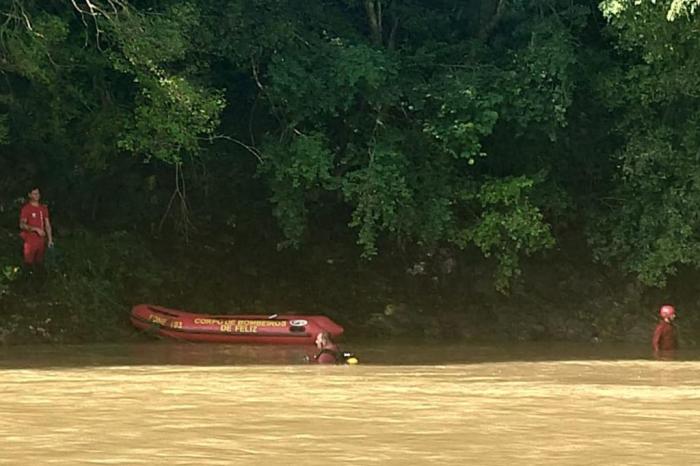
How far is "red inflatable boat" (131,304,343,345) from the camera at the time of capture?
2219 cm

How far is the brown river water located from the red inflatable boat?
77.9 inches

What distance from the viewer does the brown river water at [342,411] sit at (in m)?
10.2

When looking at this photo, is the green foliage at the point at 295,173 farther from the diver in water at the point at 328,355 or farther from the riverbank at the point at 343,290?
the diver in water at the point at 328,355

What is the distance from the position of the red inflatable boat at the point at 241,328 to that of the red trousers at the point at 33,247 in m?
2.27

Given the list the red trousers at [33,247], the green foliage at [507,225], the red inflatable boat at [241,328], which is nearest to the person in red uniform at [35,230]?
the red trousers at [33,247]

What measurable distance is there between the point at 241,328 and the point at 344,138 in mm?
4699

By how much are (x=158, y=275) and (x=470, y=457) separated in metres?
15.5

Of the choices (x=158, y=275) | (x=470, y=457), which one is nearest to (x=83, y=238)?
(x=158, y=275)

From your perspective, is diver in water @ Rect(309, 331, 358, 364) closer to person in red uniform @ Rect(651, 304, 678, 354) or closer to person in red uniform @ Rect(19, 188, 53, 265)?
person in red uniform @ Rect(651, 304, 678, 354)

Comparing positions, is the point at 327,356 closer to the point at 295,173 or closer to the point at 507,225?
the point at 295,173

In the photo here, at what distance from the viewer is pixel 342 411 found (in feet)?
42.0

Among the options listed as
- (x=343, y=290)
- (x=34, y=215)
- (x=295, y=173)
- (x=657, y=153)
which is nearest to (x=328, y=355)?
(x=295, y=173)

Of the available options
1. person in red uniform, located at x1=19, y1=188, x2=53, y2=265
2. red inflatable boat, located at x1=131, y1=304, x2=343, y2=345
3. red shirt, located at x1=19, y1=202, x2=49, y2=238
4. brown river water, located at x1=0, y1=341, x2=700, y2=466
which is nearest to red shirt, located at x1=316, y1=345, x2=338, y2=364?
brown river water, located at x1=0, y1=341, x2=700, y2=466

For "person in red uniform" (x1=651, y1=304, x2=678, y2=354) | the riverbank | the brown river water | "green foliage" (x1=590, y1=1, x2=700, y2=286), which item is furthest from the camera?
"green foliage" (x1=590, y1=1, x2=700, y2=286)
